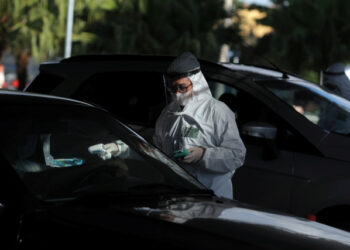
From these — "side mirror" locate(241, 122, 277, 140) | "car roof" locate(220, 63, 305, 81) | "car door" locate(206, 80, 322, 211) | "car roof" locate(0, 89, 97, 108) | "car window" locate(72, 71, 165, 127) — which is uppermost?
"car roof" locate(220, 63, 305, 81)

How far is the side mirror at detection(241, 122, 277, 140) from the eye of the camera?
219 inches

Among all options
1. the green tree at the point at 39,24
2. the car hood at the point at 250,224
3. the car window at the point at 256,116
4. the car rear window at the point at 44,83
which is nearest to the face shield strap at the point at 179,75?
the car window at the point at 256,116

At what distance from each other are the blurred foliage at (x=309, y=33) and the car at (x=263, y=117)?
26.4 metres

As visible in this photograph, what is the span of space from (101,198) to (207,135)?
175 centimetres

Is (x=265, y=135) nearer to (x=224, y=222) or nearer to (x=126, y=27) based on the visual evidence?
(x=224, y=222)

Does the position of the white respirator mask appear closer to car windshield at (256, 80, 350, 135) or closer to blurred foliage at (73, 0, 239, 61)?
car windshield at (256, 80, 350, 135)

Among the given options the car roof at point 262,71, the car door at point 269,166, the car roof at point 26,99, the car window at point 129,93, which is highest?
the car roof at point 262,71

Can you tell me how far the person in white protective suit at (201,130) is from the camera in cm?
479

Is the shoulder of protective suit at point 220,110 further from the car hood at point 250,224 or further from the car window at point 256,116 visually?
the car hood at point 250,224

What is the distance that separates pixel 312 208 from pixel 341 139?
54 cm

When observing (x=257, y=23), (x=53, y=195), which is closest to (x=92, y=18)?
(x=257, y=23)

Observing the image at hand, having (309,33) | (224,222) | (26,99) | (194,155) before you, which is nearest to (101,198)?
(224,222)

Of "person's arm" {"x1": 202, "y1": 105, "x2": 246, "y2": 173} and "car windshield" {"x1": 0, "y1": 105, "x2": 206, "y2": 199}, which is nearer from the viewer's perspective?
"car windshield" {"x1": 0, "y1": 105, "x2": 206, "y2": 199}

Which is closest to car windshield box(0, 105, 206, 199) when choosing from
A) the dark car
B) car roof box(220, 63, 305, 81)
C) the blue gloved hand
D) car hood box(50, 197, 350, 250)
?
the dark car
